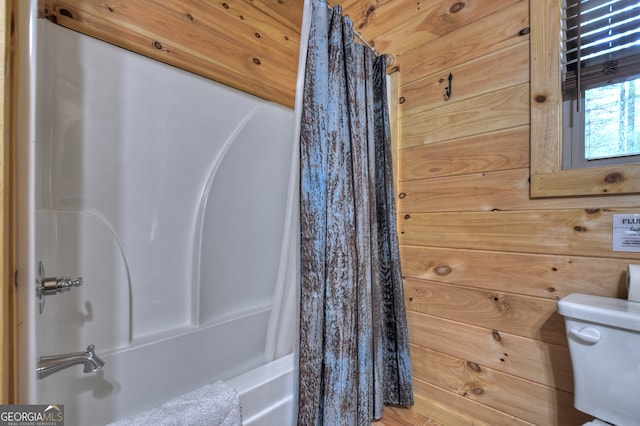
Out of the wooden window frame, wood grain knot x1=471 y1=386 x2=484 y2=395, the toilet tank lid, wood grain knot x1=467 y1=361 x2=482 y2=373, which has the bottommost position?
wood grain knot x1=471 y1=386 x2=484 y2=395

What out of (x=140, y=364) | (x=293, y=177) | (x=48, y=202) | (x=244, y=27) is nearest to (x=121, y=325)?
(x=140, y=364)

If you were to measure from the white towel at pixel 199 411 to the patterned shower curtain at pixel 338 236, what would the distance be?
22cm

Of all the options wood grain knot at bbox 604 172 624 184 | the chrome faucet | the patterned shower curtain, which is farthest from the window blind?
the chrome faucet

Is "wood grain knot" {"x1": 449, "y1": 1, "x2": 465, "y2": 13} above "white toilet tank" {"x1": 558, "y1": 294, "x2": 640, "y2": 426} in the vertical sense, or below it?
above

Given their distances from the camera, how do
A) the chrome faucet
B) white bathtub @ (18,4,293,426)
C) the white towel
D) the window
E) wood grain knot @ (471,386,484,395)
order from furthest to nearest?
wood grain knot @ (471,386,484,395) → white bathtub @ (18,4,293,426) → the window → the chrome faucet → the white towel

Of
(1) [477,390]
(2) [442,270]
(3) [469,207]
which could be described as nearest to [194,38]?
(3) [469,207]

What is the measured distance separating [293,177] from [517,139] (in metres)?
0.85

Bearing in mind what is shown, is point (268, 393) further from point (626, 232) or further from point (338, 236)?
point (626, 232)

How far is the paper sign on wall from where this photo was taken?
79 centimetres

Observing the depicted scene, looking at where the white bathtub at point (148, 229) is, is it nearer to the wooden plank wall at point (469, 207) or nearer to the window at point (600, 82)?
the wooden plank wall at point (469, 207)

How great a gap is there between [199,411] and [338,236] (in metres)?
0.60

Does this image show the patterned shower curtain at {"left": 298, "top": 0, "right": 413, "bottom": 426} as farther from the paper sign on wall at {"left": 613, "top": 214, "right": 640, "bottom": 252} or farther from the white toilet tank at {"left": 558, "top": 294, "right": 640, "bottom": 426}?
the paper sign on wall at {"left": 613, "top": 214, "right": 640, "bottom": 252}

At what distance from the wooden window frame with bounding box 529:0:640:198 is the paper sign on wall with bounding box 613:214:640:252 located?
120mm

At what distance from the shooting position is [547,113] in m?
0.93
